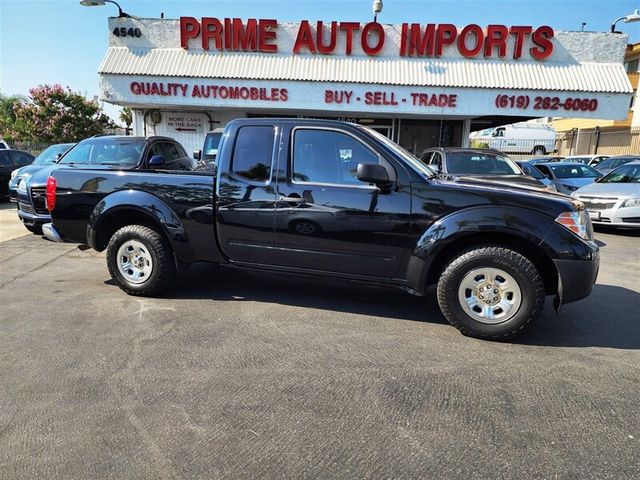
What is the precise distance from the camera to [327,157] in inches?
172

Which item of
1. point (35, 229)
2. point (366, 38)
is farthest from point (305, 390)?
point (366, 38)

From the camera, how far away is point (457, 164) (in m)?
8.59

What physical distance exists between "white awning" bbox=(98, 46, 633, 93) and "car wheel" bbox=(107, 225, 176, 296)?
10039 millimetres

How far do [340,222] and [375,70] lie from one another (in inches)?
435

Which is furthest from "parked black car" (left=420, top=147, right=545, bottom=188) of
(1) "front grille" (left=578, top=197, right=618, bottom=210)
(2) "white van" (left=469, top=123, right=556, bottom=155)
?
(2) "white van" (left=469, top=123, right=556, bottom=155)

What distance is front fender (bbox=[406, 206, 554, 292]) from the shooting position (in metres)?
3.78

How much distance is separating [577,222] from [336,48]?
1208 cm

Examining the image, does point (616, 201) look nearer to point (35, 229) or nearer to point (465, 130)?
point (465, 130)

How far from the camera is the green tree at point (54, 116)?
2756 centimetres

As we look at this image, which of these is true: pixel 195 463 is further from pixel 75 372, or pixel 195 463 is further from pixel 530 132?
pixel 530 132

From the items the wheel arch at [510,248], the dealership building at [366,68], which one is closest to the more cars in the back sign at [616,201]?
the dealership building at [366,68]

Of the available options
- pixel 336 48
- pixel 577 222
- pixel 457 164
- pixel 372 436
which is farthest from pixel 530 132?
pixel 372 436

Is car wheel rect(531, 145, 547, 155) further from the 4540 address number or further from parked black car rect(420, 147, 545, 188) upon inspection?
the 4540 address number

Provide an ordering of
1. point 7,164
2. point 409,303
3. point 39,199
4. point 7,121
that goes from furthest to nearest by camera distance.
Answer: point 7,121 → point 7,164 → point 39,199 → point 409,303
